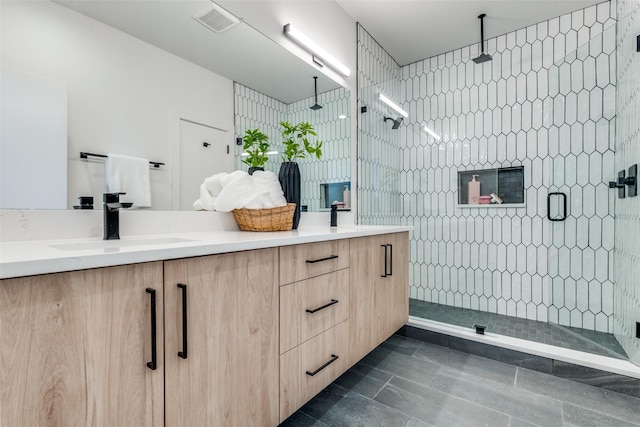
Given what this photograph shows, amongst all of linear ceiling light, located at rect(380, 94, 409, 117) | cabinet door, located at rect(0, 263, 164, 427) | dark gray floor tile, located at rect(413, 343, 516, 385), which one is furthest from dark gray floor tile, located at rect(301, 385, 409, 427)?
linear ceiling light, located at rect(380, 94, 409, 117)

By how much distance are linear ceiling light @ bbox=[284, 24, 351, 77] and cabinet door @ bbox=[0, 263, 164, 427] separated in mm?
1674

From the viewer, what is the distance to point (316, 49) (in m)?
2.03

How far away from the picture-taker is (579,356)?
1.69 m

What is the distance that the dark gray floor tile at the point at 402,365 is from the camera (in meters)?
1.70

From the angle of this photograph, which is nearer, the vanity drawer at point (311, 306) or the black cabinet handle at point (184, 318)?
the black cabinet handle at point (184, 318)

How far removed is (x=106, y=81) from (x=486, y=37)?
3.00 m

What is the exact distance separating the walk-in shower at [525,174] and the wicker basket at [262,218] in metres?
1.10

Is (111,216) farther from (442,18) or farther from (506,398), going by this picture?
(442,18)

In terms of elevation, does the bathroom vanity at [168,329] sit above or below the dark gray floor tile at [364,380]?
above

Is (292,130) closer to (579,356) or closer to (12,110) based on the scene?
(12,110)

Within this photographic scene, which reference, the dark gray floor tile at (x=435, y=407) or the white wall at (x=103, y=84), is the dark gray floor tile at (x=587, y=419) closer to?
the dark gray floor tile at (x=435, y=407)

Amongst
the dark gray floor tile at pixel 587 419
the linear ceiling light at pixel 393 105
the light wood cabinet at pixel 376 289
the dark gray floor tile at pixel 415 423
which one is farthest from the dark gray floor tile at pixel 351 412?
the linear ceiling light at pixel 393 105

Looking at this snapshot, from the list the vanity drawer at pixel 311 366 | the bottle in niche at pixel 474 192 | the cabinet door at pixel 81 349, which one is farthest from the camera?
the bottle in niche at pixel 474 192

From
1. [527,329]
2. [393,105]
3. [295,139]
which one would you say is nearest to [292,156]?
[295,139]
